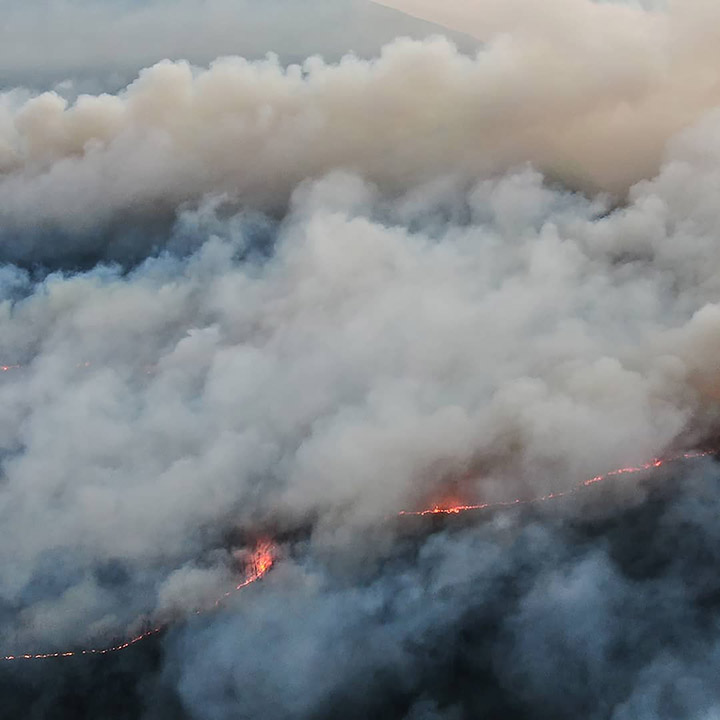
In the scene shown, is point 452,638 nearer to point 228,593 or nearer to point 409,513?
point 409,513

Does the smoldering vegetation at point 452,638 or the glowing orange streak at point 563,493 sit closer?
the smoldering vegetation at point 452,638

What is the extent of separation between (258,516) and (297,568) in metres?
12.8

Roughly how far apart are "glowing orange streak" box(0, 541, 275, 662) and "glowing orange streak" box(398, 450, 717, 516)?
1563 cm

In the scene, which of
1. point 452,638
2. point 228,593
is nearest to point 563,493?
point 452,638

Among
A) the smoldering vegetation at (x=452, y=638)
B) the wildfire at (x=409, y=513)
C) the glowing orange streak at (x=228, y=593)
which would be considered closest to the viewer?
the smoldering vegetation at (x=452, y=638)

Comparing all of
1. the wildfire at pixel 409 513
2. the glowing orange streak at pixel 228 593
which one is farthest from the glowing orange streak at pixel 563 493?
the glowing orange streak at pixel 228 593

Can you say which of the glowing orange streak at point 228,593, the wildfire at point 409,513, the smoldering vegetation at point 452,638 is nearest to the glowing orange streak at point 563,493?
the wildfire at point 409,513

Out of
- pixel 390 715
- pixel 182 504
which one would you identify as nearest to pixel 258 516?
pixel 182 504

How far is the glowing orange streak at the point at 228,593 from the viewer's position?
7319cm

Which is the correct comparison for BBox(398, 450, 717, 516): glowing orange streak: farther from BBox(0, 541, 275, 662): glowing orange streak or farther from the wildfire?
BBox(0, 541, 275, 662): glowing orange streak

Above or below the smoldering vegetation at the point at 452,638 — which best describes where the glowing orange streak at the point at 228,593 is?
below

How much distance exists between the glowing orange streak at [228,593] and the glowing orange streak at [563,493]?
51.3ft

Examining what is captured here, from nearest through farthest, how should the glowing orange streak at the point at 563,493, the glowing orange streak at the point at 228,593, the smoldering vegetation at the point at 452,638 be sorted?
the smoldering vegetation at the point at 452,638 → the glowing orange streak at the point at 228,593 → the glowing orange streak at the point at 563,493

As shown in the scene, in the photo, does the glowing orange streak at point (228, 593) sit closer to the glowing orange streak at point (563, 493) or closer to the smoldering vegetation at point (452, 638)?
the smoldering vegetation at point (452, 638)
